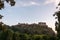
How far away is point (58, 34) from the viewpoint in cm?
2888

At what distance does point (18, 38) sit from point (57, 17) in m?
5.97

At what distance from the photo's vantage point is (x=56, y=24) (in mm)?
27016

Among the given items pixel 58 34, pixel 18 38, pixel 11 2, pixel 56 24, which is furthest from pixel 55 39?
pixel 11 2

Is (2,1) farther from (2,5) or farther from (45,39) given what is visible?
(45,39)

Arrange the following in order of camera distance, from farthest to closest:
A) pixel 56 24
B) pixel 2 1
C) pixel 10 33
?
pixel 56 24 < pixel 10 33 < pixel 2 1

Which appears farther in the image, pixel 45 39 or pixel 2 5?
pixel 45 39

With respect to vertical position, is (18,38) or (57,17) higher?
(57,17)

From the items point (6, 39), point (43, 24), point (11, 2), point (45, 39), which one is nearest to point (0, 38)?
point (6, 39)

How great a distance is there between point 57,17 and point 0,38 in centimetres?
806

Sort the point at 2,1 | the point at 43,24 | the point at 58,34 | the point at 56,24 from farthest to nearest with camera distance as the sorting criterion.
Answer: the point at 43,24
the point at 58,34
the point at 56,24
the point at 2,1

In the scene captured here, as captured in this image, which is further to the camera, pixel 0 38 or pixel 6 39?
pixel 0 38

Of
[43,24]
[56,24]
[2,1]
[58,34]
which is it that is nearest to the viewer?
[2,1]

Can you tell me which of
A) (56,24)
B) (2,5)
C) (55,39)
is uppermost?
(2,5)

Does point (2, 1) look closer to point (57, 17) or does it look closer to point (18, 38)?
point (18, 38)
